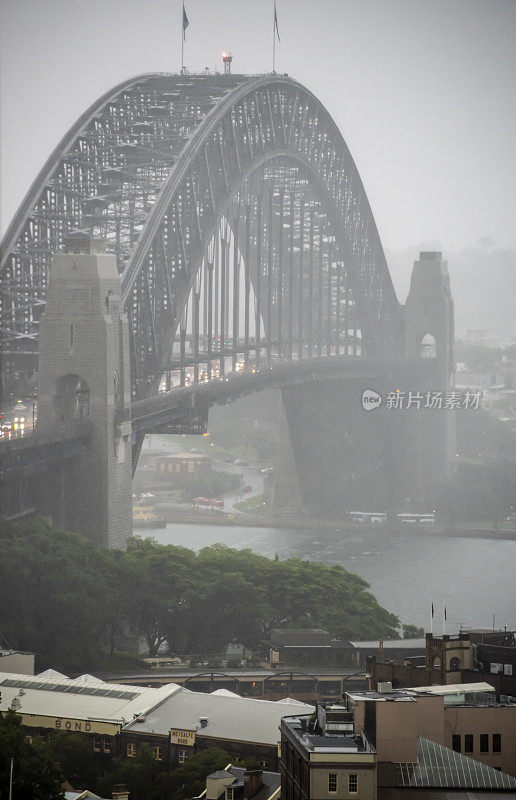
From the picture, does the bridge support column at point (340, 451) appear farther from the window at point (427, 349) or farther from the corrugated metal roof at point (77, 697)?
the corrugated metal roof at point (77, 697)

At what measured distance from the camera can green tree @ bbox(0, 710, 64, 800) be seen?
18297 mm

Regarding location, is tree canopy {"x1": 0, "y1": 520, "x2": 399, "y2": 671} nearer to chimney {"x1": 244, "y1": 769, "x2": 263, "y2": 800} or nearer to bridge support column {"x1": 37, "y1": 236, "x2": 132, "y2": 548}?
bridge support column {"x1": 37, "y1": 236, "x2": 132, "y2": 548}

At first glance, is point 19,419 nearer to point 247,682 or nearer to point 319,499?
point 247,682

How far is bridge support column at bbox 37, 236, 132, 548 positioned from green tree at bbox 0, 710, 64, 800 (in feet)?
49.8

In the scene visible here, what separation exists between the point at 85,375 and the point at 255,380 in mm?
14792

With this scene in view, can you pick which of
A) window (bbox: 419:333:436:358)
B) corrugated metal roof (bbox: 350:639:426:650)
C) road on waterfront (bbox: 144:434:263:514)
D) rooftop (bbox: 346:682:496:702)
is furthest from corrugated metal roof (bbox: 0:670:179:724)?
window (bbox: 419:333:436:358)

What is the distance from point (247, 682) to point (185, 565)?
637 centimetres

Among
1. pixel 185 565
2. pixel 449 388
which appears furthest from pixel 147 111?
pixel 449 388

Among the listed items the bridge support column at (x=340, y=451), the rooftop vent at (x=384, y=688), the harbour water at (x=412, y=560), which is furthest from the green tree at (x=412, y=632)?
the bridge support column at (x=340, y=451)

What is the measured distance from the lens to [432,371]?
66.3 meters

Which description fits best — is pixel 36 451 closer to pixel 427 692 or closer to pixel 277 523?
pixel 427 692

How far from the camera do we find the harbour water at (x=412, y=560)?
40.2 m

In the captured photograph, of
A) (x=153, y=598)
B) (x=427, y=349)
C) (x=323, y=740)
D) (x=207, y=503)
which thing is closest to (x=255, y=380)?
(x=207, y=503)

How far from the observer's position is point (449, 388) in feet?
217
